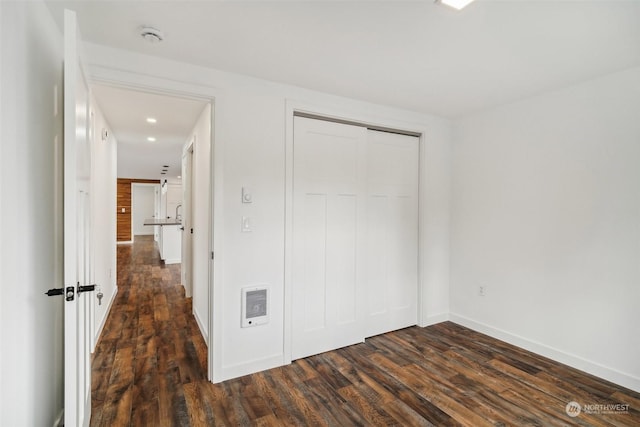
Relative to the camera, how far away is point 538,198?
116 inches

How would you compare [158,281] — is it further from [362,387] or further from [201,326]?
[362,387]

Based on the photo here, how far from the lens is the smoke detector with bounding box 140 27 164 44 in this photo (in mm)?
1838

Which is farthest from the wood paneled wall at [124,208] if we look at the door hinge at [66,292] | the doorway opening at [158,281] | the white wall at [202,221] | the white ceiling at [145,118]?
the door hinge at [66,292]

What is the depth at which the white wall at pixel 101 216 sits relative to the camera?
297 cm

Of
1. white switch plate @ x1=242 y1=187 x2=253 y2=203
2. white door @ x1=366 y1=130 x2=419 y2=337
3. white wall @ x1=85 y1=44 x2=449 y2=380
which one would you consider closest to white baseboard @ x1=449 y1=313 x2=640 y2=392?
white door @ x1=366 y1=130 x2=419 y2=337

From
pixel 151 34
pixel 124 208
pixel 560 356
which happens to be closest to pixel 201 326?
pixel 151 34

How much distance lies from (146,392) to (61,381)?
1.90 ft

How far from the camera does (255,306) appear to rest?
2.59 metres

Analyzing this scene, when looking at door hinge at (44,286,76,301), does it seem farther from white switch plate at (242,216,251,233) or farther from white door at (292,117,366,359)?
white door at (292,117,366,359)

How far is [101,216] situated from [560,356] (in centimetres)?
467

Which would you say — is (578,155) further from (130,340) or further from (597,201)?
(130,340)

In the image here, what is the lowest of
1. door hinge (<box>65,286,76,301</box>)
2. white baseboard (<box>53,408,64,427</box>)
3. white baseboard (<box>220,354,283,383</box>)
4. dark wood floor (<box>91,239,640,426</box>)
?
dark wood floor (<box>91,239,640,426</box>)

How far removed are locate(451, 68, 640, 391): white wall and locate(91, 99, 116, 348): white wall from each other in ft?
12.4

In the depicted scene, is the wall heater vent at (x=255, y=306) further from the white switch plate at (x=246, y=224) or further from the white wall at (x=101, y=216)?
the white wall at (x=101, y=216)
